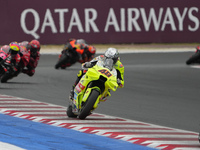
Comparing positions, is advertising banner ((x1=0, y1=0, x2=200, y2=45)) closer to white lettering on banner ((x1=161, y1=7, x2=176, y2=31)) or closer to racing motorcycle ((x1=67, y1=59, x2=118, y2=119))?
white lettering on banner ((x1=161, y1=7, x2=176, y2=31))

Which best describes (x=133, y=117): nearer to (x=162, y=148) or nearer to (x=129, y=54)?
(x=162, y=148)

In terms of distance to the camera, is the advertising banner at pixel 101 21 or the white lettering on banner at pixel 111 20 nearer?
the advertising banner at pixel 101 21

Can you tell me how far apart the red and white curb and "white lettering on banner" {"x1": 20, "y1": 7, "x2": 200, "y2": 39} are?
1423cm

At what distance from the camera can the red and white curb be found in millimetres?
9242

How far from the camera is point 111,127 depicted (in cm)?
1048

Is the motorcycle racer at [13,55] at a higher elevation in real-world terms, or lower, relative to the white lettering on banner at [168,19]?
lower

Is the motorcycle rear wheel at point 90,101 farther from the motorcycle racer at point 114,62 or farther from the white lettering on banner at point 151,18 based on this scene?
the white lettering on banner at point 151,18

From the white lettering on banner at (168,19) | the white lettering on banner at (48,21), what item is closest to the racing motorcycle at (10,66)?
the white lettering on banner at (48,21)

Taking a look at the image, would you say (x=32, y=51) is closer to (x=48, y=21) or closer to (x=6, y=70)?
(x=6, y=70)

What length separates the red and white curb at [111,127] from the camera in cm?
924

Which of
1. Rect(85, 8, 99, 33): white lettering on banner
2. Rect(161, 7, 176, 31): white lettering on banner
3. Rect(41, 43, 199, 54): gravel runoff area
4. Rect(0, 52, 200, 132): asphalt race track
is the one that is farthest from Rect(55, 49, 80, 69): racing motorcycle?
Rect(161, 7, 176, 31): white lettering on banner

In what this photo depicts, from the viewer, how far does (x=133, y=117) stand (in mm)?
12086

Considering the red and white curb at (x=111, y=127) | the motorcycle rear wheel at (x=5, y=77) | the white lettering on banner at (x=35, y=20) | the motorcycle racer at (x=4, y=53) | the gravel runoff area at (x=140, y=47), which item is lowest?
the red and white curb at (x=111, y=127)

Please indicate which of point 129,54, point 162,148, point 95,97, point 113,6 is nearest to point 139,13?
point 113,6
